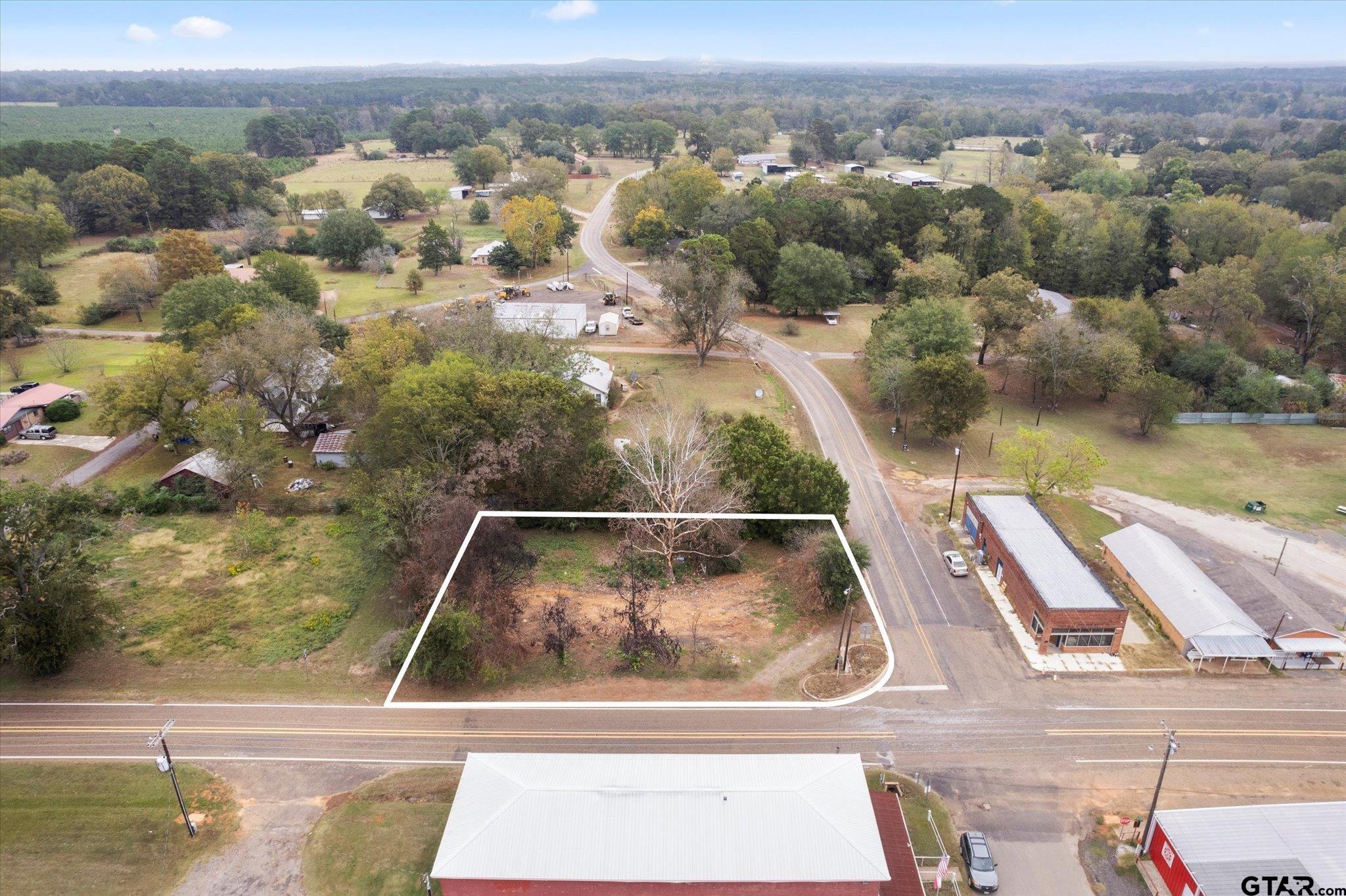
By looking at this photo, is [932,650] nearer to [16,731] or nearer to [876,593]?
[876,593]

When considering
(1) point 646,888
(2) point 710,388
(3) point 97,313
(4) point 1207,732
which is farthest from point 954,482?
(3) point 97,313

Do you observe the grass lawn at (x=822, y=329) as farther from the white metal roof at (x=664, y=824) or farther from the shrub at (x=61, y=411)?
the shrub at (x=61, y=411)

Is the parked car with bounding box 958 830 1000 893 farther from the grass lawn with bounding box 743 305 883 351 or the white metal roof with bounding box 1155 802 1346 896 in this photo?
the grass lawn with bounding box 743 305 883 351

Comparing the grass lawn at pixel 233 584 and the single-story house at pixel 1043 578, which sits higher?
the single-story house at pixel 1043 578

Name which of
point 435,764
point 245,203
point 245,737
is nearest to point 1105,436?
point 435,764

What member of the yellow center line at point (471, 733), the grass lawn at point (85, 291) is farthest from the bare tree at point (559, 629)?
the grass lawn at point (85, 291)

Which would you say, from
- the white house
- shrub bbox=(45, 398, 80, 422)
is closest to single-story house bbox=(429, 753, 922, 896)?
the white house
